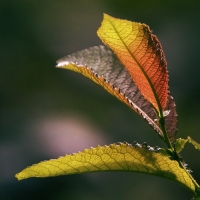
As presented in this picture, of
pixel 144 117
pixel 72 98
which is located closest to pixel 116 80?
pixel 144 117

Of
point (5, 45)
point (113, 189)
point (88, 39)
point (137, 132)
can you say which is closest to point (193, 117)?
point (137, 132)

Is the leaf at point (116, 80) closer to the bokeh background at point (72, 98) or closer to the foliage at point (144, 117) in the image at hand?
the foliage at point (144, 117)

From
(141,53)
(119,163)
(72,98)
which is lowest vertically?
(119,163)

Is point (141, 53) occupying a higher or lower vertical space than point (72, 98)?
lower

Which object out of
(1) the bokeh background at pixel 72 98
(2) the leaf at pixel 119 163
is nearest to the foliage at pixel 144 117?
(2) the leaf at pixel 119 163

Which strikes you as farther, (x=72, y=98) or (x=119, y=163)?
(x=72, y=98)

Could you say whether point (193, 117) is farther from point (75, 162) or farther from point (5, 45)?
point (75, 162)

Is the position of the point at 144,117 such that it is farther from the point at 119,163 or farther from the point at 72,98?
the point at 72,98
